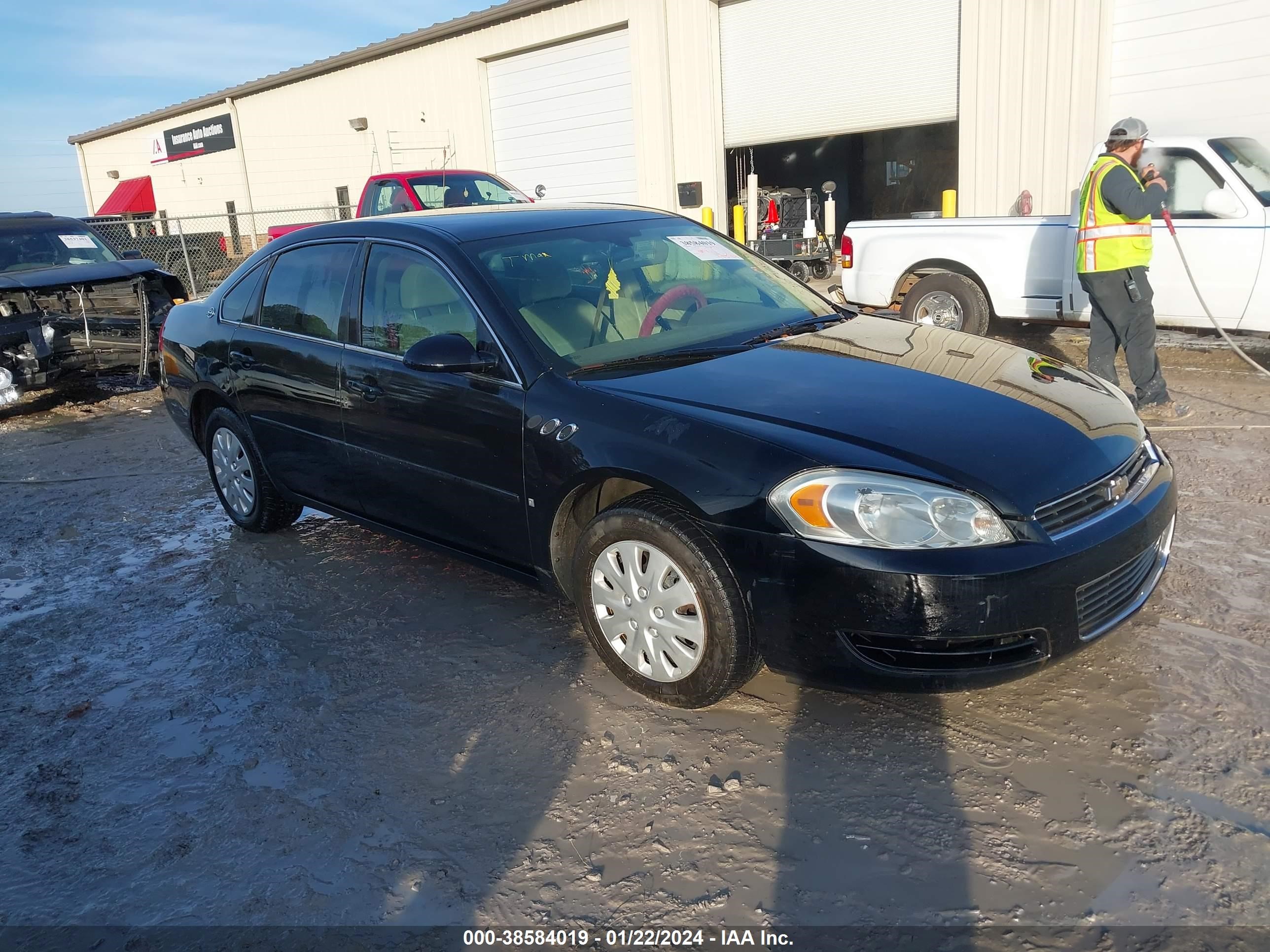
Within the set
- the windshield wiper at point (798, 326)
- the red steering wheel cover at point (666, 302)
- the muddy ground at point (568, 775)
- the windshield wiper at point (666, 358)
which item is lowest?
the muddy ground at point (568, 775)

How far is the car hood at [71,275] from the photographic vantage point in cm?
915

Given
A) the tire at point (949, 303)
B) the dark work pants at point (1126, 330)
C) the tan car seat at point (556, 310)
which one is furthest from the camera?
the tire at point (949, 303)

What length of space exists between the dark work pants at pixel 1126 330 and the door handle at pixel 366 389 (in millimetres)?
4943

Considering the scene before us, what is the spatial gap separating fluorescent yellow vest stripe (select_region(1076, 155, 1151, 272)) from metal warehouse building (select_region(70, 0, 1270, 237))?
6351 mm

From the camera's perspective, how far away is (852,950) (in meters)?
2.28

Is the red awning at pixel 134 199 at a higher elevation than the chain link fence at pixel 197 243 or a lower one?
higher

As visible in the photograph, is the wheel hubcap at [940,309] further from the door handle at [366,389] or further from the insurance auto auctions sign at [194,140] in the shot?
the insurance auto auctions sign at [194,140]

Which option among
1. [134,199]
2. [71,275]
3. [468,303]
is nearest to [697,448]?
[468,303]

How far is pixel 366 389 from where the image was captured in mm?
4242

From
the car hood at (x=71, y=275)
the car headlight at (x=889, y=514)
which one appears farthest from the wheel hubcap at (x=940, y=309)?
the car hood at (x=71, y=275)

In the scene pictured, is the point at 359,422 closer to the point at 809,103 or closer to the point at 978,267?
the point at 978,267

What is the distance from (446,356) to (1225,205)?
22.1 ft

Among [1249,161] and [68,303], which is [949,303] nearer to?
[1249,161]

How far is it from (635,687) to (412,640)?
112 cm
